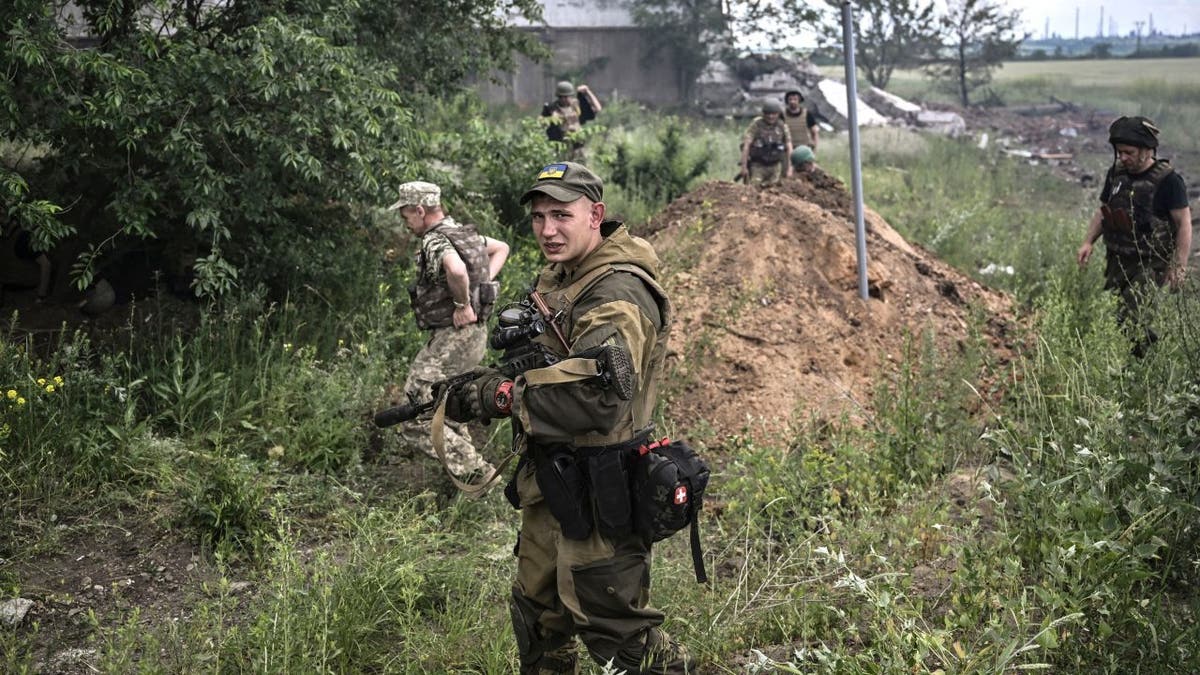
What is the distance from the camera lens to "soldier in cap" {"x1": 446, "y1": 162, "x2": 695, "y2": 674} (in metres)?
3.25

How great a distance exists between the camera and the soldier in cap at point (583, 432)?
3246 mm

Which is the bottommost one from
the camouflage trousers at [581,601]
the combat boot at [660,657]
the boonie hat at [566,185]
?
the combat boot at [660,657]

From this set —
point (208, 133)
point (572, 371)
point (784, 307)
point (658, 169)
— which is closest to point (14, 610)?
point (572, 371)

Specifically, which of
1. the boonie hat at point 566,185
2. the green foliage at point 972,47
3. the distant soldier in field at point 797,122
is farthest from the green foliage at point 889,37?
the boonie hat at point 566,185

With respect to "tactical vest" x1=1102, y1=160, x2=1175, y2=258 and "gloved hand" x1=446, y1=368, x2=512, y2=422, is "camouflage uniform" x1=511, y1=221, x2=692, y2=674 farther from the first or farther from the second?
"tactical vest" x1=1102, y1=160, x2=1175, y2=258

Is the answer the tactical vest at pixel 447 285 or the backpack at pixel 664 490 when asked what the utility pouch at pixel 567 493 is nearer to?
the backpack at pixel 664 490

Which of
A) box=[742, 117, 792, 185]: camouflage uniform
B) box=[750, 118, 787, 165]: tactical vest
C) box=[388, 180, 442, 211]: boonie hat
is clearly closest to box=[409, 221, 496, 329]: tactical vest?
box=[388, 180, 442, 211]: boonie hat

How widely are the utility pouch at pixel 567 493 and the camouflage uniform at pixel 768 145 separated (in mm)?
9171

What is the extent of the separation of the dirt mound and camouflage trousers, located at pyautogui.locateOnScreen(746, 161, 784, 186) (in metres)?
2.76

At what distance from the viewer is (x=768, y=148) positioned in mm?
12195

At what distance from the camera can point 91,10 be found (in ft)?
20.9

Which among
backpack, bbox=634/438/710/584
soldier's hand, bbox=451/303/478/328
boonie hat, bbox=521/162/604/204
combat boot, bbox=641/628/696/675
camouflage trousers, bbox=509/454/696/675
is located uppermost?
boonie hat, bbox=521/162/604/204

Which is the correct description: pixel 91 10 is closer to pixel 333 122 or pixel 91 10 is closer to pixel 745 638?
pixel 333 122

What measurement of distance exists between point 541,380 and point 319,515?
274 cm
